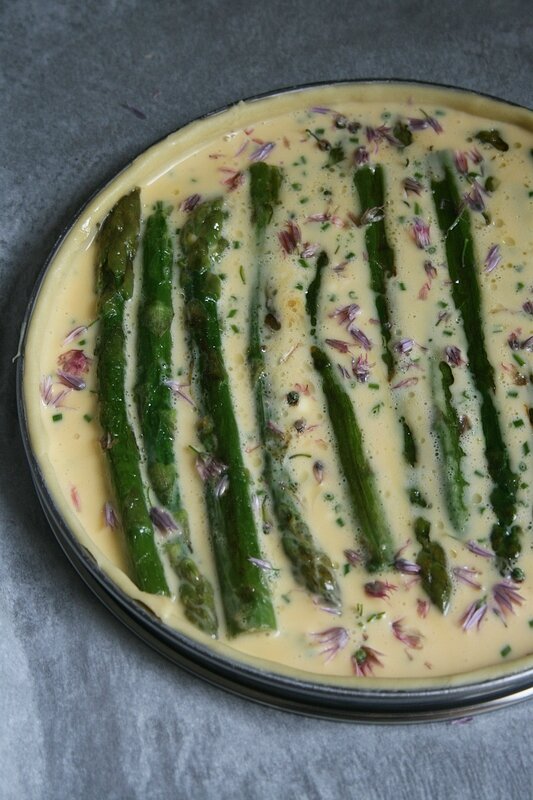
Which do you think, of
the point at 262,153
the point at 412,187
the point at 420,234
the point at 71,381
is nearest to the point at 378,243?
the point at 420,234

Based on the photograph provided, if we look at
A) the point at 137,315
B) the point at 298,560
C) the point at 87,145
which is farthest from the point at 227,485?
the point at 87,145

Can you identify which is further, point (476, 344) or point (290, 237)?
point (290, 237)

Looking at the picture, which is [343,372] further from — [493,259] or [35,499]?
[35,499]

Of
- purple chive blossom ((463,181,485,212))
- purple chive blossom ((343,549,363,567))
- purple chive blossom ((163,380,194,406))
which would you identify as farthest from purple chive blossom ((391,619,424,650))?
purple chive blossom ((463,181,485,212))

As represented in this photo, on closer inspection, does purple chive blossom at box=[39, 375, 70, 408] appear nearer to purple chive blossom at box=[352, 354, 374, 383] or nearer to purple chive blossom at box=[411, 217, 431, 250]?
purple chive blossom at box=[352, 354, 374, 383]

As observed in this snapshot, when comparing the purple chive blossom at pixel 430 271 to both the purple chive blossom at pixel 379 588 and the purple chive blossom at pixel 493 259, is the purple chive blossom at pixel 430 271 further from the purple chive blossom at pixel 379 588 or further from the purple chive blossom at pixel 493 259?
the purple chive blossom at pixel 379 588
